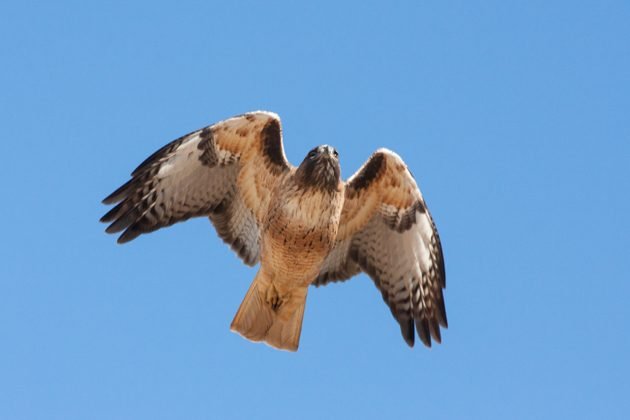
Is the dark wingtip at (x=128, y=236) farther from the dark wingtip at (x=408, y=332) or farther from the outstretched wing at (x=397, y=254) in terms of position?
the dark wingtip at (x=408, y=332)

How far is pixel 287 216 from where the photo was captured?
8875mm

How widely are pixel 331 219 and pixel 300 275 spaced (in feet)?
1.90

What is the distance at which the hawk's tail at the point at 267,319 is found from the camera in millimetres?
9273

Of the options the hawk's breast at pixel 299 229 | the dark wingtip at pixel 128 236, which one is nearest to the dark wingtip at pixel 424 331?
the hawk's breast at pixel 299 229

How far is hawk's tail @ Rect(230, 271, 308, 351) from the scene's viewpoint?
9273 mm

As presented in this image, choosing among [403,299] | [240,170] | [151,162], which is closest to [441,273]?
[403,299]

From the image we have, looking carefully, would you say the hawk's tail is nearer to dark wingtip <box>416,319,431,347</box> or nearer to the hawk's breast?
the hawk's breast

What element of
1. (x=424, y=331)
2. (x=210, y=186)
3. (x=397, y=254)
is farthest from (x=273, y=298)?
(x=424, y=331)

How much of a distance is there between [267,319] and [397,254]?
1.46m

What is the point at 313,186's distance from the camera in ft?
28.9

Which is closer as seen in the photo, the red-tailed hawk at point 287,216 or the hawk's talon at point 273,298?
the red-tailed hawk at point 287,216

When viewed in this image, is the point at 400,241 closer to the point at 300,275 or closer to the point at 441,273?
the point at 441,273

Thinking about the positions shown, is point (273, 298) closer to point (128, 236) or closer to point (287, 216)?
point (287, 216)

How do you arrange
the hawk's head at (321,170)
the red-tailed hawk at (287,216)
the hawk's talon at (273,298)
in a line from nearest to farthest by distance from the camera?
1. the hawk's head at (321,170)
2. the red-tailed hawk at (287,216)
3. the hawk's talon at (273,298)
